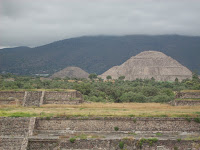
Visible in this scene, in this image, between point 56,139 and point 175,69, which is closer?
point 56,139

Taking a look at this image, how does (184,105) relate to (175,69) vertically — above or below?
above

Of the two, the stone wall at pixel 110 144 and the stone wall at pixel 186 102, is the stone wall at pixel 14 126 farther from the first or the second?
the stone wall at pixel 186 102

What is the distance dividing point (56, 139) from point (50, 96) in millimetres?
14560

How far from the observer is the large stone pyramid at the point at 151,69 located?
161m

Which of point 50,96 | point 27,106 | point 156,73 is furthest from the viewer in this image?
point 156,73

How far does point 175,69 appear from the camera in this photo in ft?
550

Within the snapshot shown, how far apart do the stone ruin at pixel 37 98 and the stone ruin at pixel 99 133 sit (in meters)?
9.24

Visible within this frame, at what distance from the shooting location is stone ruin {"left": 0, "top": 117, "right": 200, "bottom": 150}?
23.0 metres

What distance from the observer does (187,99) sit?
36281mm

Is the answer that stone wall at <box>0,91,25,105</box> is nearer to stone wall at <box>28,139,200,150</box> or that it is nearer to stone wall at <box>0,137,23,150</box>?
stone wall at <box>0,137,23,150</box>

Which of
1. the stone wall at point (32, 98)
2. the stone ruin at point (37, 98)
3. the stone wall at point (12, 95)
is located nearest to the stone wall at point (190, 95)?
the stone ruin at point (37, 98)

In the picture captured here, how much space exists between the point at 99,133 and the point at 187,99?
50.9 ft

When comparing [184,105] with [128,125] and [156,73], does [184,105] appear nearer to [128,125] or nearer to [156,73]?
[128,125]

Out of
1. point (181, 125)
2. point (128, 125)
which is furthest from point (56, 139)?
point (181, 125)
